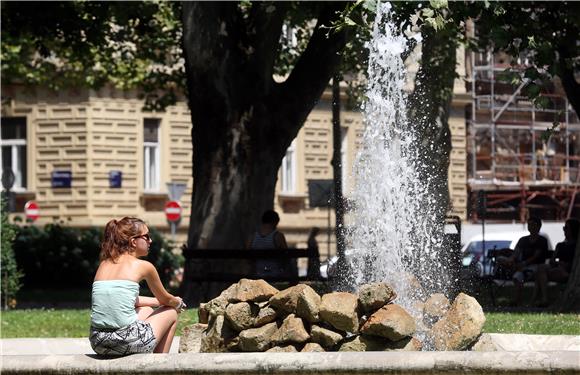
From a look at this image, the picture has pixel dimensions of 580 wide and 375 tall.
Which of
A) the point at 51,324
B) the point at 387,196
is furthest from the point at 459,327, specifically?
the point at 51,324

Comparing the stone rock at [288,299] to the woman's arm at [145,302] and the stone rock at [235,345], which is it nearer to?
the stone rock at [235,345]

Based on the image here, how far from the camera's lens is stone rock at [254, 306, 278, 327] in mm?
8789

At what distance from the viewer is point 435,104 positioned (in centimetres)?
3048

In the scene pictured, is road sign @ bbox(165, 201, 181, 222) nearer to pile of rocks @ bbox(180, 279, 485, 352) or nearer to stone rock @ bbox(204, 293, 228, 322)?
stone rock @ bbox(204, 293, 228, 322)

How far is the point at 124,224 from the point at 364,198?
3979 millimetres

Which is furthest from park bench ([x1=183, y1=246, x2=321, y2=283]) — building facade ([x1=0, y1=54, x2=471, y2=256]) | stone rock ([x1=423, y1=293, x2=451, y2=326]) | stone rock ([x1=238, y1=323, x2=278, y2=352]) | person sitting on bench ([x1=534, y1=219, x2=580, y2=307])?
building facade ([x1=0, y1=54, x2=471, y2=256])

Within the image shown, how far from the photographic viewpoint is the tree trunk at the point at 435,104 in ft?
89.0

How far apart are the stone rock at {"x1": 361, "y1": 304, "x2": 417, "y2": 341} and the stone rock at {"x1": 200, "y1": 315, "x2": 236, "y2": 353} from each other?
0.83m

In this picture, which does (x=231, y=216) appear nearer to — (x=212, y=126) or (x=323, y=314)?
(x=212, y=126)

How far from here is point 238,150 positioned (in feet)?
70.7

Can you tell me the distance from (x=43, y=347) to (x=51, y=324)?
7.03m

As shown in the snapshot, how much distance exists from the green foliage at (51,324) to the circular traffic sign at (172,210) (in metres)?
23.2

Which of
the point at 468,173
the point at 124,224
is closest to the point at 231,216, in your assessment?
the point at 124,224

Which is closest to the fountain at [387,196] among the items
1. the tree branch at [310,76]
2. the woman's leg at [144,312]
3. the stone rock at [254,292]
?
the stone rock at [254,292]
